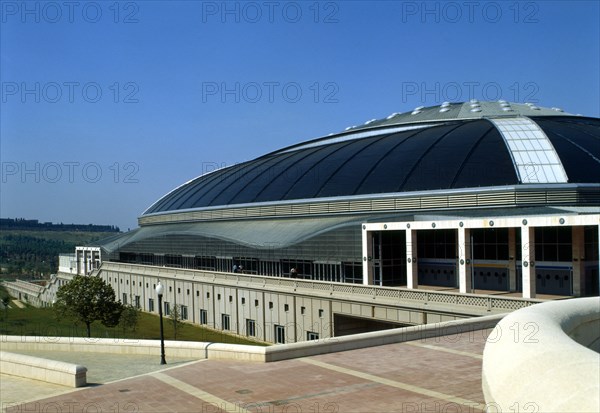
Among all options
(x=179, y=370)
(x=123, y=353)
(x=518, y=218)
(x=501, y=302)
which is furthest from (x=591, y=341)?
(x=518, y=218)

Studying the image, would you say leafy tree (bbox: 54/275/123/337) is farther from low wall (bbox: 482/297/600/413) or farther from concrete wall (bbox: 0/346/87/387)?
low wall (bbox: 482/297/600/413)

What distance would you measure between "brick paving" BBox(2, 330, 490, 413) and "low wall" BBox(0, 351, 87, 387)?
67 cm

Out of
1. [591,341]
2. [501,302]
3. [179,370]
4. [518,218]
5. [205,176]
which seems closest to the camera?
[591,341]

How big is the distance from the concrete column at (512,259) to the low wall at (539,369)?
87.2ft

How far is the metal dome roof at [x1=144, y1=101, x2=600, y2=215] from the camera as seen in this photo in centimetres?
4309

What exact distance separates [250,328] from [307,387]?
3183 cm

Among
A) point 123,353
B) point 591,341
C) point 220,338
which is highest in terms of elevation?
point 591,341

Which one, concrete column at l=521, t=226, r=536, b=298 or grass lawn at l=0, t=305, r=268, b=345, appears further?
grass lawn at l=0, t=305, r=268, b=345

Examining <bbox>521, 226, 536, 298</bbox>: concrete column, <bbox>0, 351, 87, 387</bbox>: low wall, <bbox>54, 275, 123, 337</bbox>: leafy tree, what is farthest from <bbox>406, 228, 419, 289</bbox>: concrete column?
<bbox>0, 351, 87, 387</bbox>: low wall

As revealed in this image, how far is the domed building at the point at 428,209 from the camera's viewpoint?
35656 mm

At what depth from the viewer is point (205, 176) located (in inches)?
3423

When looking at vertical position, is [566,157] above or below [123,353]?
above

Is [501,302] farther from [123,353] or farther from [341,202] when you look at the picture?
[341,202]

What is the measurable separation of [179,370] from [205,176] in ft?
228
